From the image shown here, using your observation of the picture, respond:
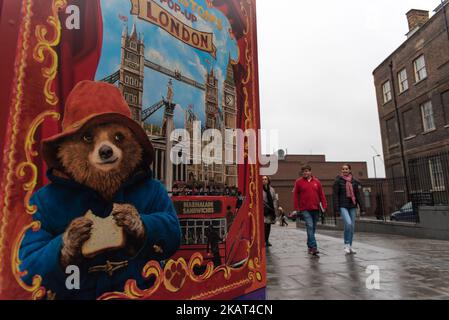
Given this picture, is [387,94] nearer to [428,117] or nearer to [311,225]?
[428,117]

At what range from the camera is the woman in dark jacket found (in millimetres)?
6480

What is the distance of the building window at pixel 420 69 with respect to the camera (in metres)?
19.4

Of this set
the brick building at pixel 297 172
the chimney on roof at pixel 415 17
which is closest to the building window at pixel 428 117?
the chimney on roof at pixel 415 17

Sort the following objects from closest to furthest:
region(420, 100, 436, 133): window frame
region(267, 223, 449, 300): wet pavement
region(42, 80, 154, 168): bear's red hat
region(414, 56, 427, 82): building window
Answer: region(42, 80, 154, 168): bear's red hat, region(267, 223, 449, 300): wet pavement, region(420, 100, 436, 133): window frame, region(414, 56, 427, 82): building window

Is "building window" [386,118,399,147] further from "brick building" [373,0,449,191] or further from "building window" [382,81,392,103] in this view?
"building window" [382,81,392,103]

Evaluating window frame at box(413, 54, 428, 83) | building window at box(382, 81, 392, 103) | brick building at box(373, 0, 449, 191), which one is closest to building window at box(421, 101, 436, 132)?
brick building at box(373, 0, 449, 191)

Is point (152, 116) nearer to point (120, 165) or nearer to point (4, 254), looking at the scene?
point (120, 165)

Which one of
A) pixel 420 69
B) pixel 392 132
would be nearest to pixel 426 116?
pixel 420 69

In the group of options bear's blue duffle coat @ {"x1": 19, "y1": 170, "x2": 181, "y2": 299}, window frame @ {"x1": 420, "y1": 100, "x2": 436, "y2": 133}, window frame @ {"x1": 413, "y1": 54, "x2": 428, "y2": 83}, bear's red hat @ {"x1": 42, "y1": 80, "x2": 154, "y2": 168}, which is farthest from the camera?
window frame @ {"x1": 413, "y1": 54, "x2": 428, "y2": 83}

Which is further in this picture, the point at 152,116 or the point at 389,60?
the point at 389,60

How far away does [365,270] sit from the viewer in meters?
4.84

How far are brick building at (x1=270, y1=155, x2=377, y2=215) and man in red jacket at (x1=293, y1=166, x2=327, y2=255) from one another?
Result: 32.5 m
